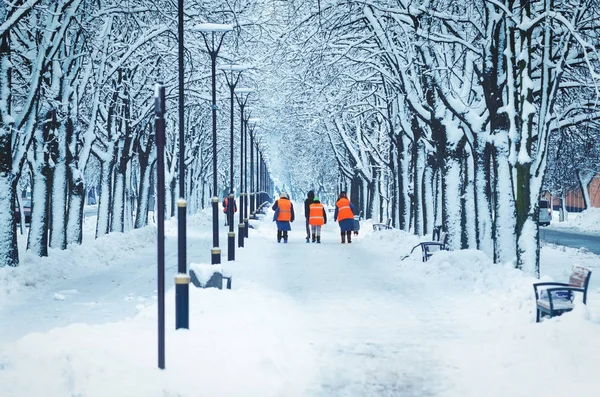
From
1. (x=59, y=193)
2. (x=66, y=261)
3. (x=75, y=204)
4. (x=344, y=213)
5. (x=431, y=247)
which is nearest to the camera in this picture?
(x=66, y=261)

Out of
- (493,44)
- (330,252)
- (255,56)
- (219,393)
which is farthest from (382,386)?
(255,56)

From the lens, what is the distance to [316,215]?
29.9m

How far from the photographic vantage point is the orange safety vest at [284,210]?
2920cm

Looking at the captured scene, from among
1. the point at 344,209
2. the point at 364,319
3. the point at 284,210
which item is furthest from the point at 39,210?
the point at 344,209

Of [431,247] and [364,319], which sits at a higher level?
[431,247]

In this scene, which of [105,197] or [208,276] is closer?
[208,276]

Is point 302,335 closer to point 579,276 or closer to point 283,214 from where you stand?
point 579,276

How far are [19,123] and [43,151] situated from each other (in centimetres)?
301

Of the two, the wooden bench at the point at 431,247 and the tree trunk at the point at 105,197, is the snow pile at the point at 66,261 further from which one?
the wooden bench at the point at 431,247

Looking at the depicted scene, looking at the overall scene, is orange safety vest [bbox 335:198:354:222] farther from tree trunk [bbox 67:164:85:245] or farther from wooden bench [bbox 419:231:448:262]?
tree trunk [bbox 67:164:85:245]

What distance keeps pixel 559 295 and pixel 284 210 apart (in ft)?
62.7

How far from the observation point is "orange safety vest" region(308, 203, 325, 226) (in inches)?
1158

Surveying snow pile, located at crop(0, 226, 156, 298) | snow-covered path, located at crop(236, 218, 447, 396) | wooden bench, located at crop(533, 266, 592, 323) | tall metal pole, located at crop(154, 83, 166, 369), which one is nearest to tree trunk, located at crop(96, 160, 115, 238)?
snow pile, located at crop(0, 226, 156, 298)

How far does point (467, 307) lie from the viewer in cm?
1302
